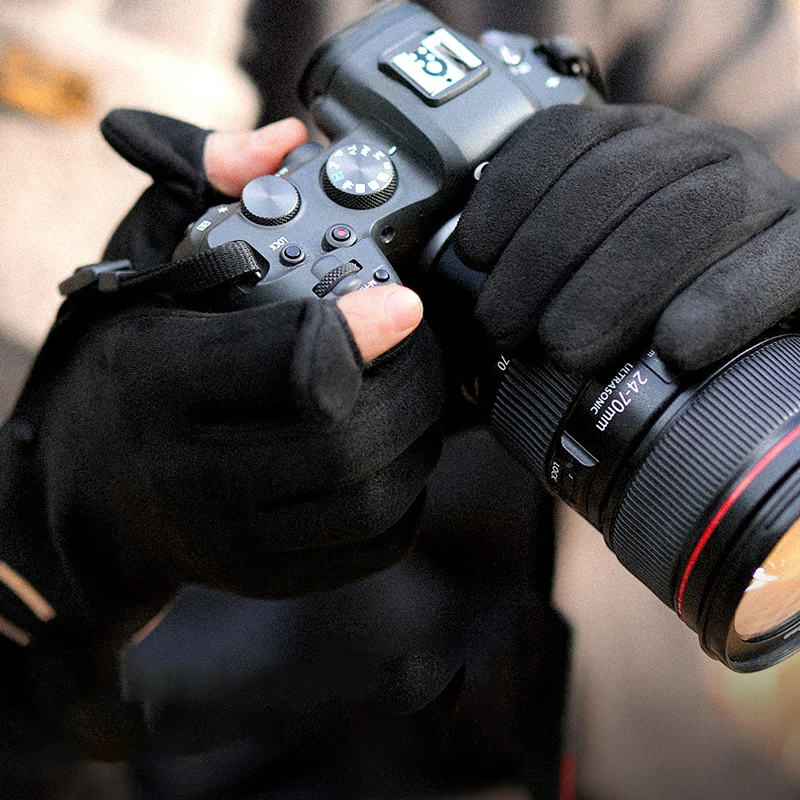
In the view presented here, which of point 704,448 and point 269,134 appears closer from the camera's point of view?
point 704,448

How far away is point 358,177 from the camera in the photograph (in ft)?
1.83

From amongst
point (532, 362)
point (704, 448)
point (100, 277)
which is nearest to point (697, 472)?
point (704, 448)

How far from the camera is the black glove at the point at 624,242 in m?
0.49

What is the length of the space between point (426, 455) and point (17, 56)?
2.25 feet

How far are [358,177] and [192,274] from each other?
12 centimetres

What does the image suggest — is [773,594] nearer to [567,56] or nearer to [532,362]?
[532,362]

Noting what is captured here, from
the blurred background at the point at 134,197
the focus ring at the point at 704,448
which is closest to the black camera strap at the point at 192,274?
the focus ring at the point at 704,448

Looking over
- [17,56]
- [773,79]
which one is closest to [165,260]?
[17,56]

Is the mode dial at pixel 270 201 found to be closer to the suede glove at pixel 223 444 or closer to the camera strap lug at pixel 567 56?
the suede glove at pixel 223 444

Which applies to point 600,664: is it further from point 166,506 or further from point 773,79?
point 773,79

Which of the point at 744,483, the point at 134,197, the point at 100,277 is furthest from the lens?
the point at 134,197

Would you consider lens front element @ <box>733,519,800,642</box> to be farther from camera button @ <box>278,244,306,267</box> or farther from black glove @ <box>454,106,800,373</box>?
camera button @ <box>278,244,306,267</box>

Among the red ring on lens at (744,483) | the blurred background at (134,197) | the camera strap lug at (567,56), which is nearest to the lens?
the red ring on lens at (744,483)

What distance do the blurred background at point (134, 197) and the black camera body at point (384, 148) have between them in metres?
0.34
